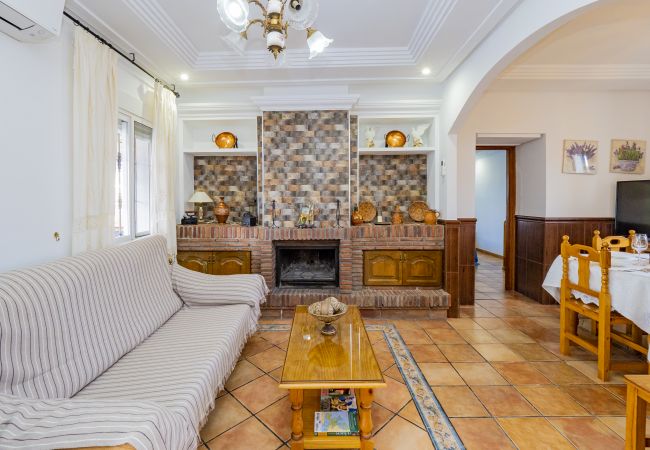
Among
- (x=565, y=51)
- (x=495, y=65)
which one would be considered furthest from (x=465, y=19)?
(x=565, y=51)

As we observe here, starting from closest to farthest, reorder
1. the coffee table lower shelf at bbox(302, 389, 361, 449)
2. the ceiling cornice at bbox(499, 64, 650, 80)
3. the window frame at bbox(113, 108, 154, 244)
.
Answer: the coffee table lower shelf at bbox(302, 389, 361, 449), the window frame at bbox(113, 108, 154, 244), the ceiling cornice at bbox(499, 64, 650, 80)

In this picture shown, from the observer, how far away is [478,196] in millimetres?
8305

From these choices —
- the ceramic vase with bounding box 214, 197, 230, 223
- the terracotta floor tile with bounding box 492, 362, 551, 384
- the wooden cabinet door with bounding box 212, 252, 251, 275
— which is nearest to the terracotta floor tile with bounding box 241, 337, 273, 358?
the wooden cabinet door with bounding box 212, 252, 251, 275

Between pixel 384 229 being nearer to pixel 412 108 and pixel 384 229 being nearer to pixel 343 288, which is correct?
pixel 343 288

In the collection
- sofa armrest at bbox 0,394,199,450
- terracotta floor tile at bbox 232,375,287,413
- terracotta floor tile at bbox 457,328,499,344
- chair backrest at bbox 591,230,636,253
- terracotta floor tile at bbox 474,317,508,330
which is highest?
chair backrest at bbox 591,230,636,253

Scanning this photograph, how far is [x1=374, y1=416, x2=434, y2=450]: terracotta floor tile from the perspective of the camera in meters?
1.70

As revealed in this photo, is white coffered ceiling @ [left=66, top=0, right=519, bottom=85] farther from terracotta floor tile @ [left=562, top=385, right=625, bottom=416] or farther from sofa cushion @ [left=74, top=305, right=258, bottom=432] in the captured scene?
terracotta floor tile @ [left=562, top=385, right=625, bottom=416]

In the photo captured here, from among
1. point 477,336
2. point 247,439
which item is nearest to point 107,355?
point 247,439

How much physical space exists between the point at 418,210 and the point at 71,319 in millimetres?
3624

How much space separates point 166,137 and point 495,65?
10.7 ft

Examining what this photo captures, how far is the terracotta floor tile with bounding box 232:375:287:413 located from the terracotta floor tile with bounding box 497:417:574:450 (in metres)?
1.37

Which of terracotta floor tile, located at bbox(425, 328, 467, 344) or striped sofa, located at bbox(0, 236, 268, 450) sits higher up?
striped sofa, located at bbox(0, 236, 268, 450)

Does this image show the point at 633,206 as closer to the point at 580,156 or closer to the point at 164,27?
the point at 580,156

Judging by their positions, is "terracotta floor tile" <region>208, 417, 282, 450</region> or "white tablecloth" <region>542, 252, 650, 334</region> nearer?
"terracotta floor tile" <region>208, 417, 282, 450</region>
